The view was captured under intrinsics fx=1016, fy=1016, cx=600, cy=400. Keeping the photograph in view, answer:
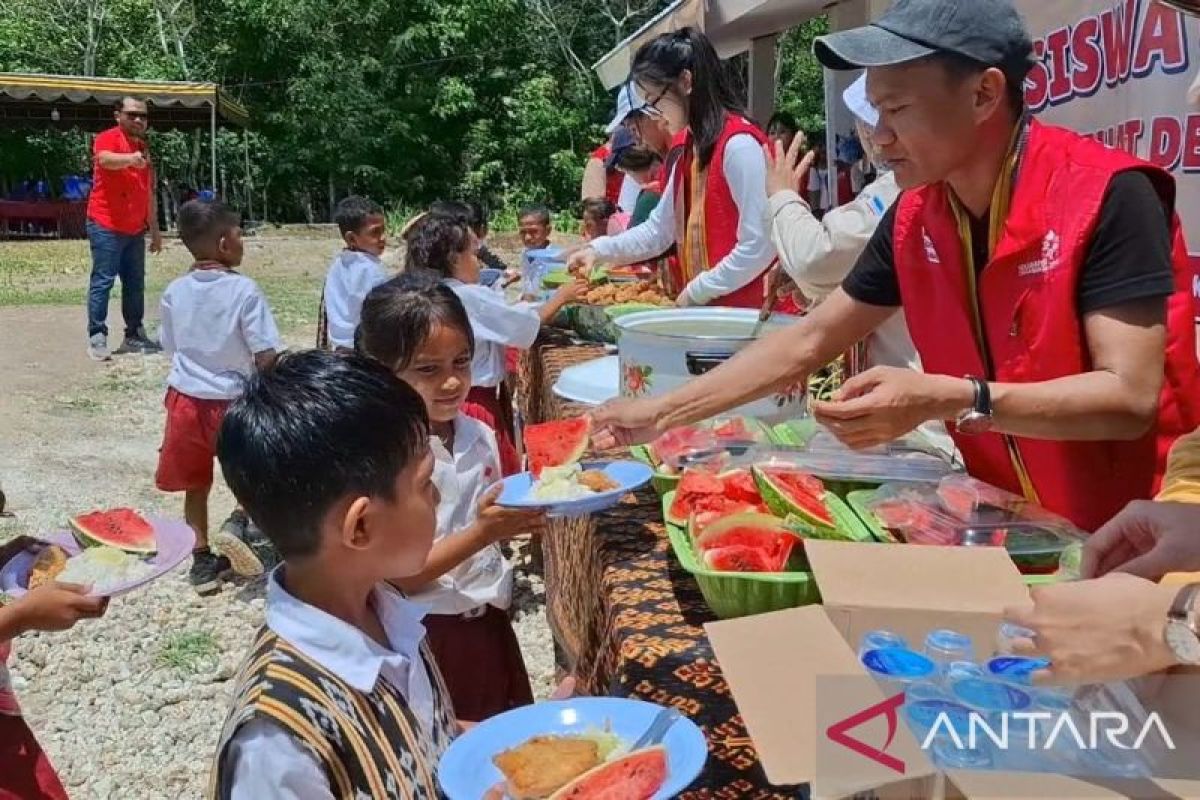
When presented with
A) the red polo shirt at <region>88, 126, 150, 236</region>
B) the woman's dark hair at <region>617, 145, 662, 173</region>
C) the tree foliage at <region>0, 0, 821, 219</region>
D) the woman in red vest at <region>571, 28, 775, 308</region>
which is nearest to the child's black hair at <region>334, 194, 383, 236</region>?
the woman's dark hair at <region>617, 145, 662, 173</region>

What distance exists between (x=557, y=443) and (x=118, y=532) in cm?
109

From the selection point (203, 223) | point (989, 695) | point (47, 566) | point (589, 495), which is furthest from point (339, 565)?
point (203, 223)

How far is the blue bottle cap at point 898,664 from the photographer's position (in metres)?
1.17

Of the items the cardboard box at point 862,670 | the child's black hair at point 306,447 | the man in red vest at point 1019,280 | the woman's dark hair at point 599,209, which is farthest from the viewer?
the woman's dark hair at point 599,209

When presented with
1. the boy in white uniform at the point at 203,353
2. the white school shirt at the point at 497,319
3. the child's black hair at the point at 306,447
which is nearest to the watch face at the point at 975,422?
the child's black hair at the point at 306,447

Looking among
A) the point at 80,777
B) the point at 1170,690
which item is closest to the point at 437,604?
the point at 1170,690

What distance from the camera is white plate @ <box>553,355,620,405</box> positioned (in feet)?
9.27

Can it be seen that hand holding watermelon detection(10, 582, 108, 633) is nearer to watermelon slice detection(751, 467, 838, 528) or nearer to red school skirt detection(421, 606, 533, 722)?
red school skirt detection(421, 606, 533, 722)

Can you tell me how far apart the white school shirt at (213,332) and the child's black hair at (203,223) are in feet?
0.48

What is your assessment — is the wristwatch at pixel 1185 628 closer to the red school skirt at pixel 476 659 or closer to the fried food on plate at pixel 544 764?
the fried food on plate at pixel 544 764

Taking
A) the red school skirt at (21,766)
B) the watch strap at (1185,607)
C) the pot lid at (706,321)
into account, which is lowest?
the red school skirt at (21,766)

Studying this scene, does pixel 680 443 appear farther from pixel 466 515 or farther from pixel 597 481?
pixel 466 515

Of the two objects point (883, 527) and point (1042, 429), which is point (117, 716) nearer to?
point (883, 527)

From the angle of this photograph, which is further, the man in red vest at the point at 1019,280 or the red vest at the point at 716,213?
the red vest at the point at 716,213
